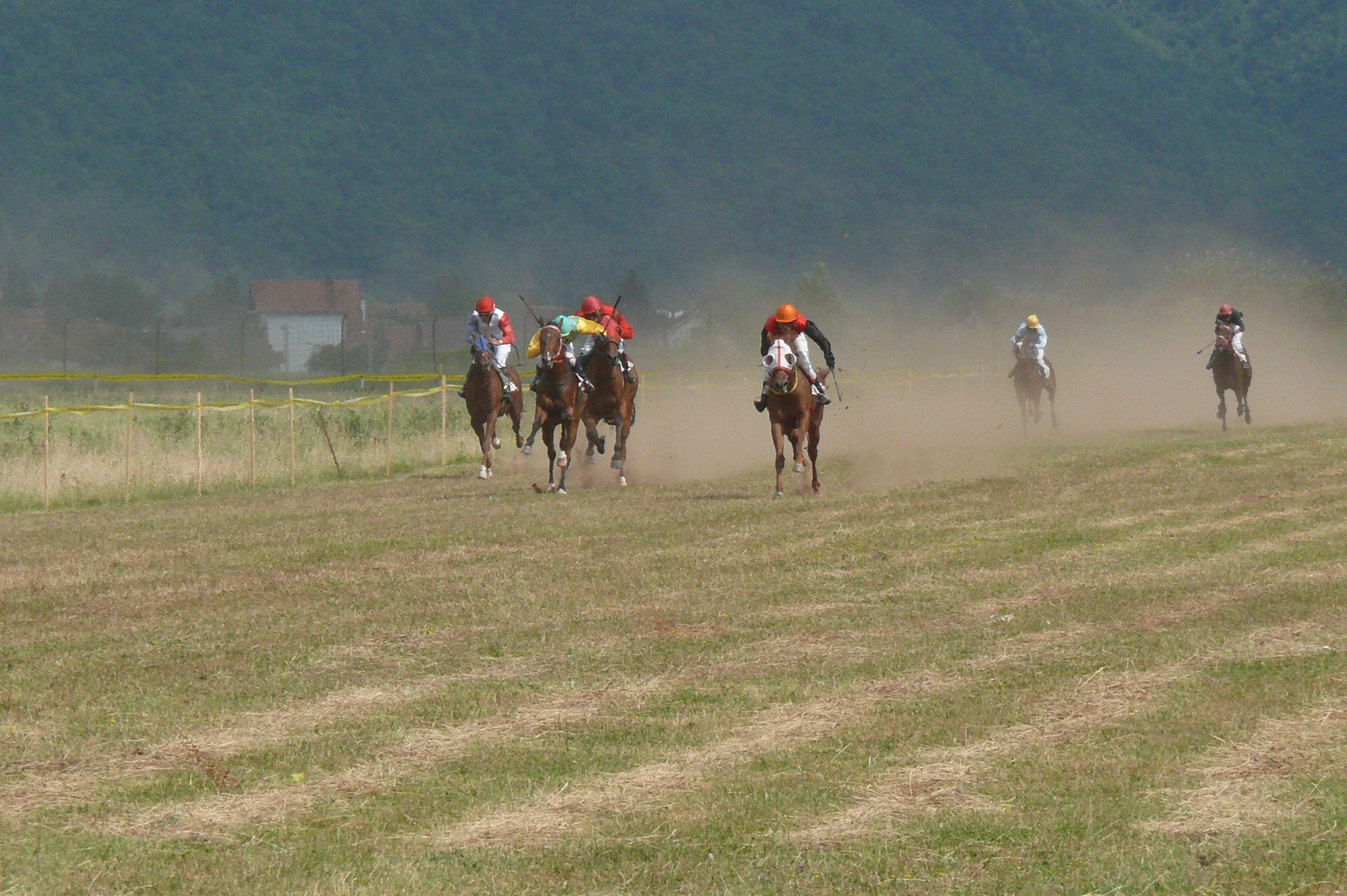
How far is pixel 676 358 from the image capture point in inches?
3100

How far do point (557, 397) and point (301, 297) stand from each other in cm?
9172

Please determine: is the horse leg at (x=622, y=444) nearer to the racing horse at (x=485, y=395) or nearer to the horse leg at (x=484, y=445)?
the racing horse at (x=485, y=395)

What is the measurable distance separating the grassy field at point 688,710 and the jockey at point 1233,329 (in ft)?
56.3

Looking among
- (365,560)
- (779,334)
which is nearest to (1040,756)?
(365,560)

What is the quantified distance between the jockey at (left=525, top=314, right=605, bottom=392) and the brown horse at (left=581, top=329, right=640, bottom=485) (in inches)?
7.9

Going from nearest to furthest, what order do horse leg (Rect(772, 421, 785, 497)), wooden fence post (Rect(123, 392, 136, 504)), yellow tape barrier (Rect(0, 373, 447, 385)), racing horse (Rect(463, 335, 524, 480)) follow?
horse leg (Rect(772, 421, 785, 497))
wooden fence post (Rect(123, 392, 136, 504))
racing horse (Rect(463, 335, 524, 480))
yellow tape barrier (Rect(0, 373, 447, 385))

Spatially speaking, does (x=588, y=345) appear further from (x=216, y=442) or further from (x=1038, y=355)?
(x=1038, y=355)

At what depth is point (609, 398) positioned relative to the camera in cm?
2431

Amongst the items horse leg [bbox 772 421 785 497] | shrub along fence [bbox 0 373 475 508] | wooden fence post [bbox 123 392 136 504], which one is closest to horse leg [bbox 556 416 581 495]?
horse leg [bbox 772 421 785 497]

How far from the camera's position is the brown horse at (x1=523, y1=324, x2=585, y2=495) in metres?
22.5

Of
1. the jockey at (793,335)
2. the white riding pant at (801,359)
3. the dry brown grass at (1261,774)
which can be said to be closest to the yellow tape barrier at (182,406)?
the jockey at (793,335)

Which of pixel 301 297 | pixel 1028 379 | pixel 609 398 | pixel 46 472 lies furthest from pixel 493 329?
pixel 301 297

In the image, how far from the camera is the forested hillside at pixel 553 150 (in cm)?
15300

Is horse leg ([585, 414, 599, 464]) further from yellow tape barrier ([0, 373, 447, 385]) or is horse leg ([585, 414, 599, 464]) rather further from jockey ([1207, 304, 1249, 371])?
jockey ([1207, 304, 1249, 371])
